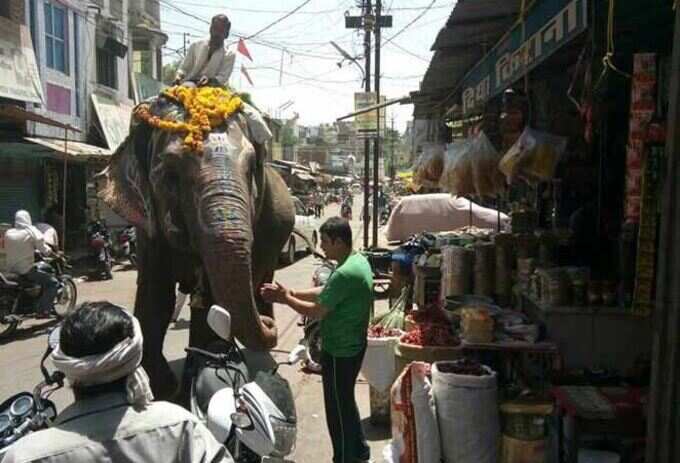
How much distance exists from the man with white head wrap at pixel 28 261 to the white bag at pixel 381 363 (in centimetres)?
585

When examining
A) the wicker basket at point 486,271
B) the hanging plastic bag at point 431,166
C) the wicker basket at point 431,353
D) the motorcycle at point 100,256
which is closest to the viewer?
the wicker basket at point 431,353

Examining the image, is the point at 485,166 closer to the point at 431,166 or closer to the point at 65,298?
the point at 431,166

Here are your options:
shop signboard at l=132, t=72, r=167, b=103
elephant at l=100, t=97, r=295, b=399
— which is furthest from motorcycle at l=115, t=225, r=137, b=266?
elephant at l=100, t=97, r=295, b=399

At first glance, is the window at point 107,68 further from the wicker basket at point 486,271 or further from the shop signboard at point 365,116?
the wicker basket at point 486,271

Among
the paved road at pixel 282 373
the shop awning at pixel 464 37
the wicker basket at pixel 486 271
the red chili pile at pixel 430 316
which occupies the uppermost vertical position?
the shop awning at pixel 464 37

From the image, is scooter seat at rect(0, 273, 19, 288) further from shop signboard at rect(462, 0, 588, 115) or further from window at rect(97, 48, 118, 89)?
window at rect(97, 48, 118, 89)

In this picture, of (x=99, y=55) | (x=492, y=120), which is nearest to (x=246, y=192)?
(x=492, y=120)

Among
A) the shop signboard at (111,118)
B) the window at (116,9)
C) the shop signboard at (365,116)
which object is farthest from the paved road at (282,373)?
the window at (116,9)

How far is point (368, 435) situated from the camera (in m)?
5.40

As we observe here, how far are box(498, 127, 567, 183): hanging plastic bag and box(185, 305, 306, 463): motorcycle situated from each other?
112 inches

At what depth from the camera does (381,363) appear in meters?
5.34

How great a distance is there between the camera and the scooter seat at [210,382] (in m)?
3.37

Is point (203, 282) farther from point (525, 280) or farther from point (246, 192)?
point (525, 280)

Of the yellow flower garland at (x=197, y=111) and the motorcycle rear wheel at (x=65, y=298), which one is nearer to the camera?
the yellow flower garland at (x=197, y=111)
